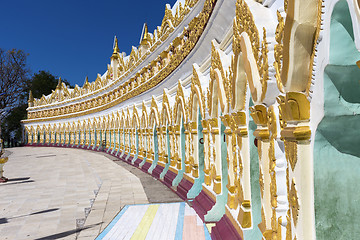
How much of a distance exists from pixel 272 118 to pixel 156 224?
11.8 ft

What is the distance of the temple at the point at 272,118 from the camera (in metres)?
1.84

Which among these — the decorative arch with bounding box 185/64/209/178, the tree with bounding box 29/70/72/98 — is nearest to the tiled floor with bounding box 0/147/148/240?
the decorative arch with bounding box 185/64/209/178

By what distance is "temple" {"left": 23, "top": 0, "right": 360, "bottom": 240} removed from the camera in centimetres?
184

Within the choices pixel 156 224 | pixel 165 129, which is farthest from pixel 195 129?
pixel 165 129

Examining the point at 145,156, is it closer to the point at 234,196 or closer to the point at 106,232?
the point at 106,232

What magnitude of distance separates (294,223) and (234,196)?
7.09ft

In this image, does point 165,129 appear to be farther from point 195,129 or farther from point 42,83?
point 42,83

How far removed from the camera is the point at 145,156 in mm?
13336

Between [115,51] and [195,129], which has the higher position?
[115,51]

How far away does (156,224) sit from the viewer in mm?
5449

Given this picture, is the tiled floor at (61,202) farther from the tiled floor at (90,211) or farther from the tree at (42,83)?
the tree at (42,83)

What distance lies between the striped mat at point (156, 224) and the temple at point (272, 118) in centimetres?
28

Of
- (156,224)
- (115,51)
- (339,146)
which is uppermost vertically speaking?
(115,51)

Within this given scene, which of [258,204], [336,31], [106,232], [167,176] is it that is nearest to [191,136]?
[167,176]
